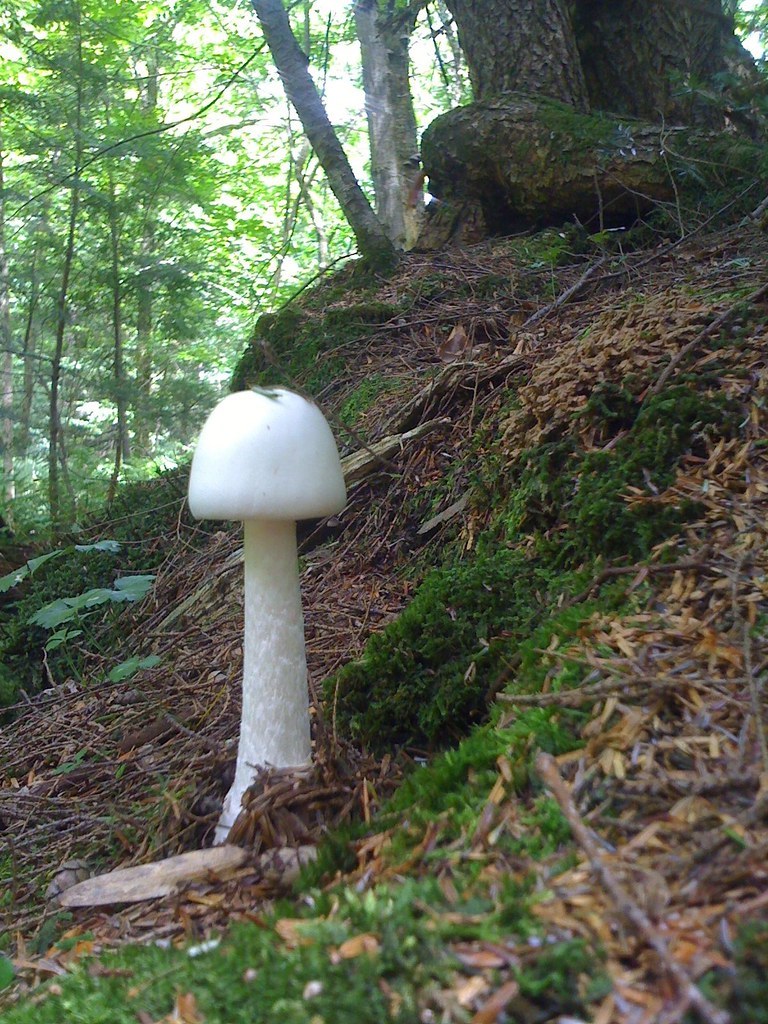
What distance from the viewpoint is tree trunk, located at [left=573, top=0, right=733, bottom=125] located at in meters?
6.21

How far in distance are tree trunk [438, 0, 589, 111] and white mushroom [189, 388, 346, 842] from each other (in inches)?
209

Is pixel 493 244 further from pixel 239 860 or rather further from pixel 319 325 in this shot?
pixel 239 860

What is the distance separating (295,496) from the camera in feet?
7.07

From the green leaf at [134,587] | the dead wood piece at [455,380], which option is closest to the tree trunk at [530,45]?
the dead wood piece at [455,380]

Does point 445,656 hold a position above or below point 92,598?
below

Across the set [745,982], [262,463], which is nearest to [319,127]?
[262,463]

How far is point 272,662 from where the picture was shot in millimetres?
2461

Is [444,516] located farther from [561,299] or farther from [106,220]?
[106,220]

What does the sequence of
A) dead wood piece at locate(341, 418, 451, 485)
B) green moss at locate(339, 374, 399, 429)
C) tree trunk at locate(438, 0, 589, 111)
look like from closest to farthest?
dead wood piece at locate(341, 418, 451, 485), green moss at locate(339, 374, 399, 429), tree trunk at locate(438, 0, 589, 111)

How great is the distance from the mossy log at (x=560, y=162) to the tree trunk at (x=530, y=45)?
0.35 meters

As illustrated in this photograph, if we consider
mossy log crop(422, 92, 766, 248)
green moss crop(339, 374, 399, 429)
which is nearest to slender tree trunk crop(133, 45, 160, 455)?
mossy log crop(422, 92, 766, 248)

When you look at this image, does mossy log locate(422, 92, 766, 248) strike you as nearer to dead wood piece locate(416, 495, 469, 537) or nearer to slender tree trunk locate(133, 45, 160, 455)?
dead wood piece locate(416, 495, 469, 537)

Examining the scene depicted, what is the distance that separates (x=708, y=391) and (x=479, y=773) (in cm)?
157

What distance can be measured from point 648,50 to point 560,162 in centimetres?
164
